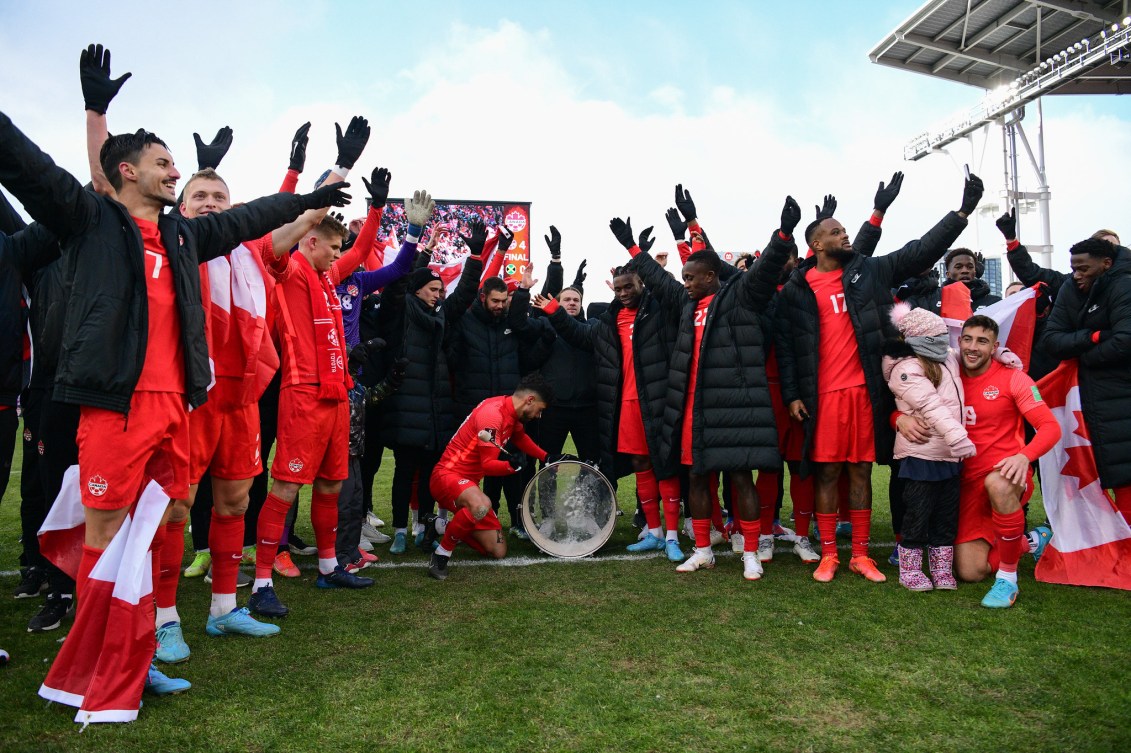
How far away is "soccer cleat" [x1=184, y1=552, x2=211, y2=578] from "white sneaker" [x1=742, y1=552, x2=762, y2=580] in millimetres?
3674

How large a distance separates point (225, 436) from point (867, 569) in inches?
155

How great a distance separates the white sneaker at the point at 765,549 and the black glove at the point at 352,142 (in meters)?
3.73

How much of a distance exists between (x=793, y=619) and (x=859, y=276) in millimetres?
2382

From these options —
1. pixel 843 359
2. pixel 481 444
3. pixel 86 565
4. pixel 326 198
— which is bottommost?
pixel 86 565

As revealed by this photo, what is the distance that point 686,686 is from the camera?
3203 millimetres

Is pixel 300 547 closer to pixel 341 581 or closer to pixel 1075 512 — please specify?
pixel 341 581

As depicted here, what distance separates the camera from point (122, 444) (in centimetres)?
296

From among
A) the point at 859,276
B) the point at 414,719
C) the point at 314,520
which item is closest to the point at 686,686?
the point at 414,719

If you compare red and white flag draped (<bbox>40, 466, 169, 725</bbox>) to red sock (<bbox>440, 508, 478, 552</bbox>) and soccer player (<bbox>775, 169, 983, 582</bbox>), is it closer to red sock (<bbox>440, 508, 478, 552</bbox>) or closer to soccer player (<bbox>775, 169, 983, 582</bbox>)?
red sock (<bbox>440, 508, 478, 552</bbox>)

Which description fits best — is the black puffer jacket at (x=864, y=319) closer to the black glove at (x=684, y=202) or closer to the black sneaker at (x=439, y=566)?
the black glove at (x=684, y=202)

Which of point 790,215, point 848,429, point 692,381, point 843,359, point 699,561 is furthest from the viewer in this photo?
point 692,381

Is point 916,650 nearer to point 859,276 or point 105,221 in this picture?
point 859,276

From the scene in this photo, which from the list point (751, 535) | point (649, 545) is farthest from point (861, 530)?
point (649, 545)

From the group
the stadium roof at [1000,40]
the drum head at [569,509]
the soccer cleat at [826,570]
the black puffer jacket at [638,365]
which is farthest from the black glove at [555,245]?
the stadium roof at [1000,40]
